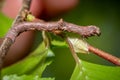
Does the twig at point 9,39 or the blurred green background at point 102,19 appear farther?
the blurred green background at point 102,19

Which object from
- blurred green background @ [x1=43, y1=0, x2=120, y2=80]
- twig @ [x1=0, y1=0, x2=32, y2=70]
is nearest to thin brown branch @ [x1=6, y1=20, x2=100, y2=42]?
twig @ [x1=0, y1=0, x2=32, y2=70]

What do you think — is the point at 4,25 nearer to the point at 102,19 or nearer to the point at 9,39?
the point at 9,39

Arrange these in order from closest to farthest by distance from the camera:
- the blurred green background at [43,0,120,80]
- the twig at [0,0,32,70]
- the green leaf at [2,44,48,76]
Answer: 1. the twig at [0,0,32,70]
2. the green leaf at [2,44,48,76]
3. the blurred green background at [43,0,120,80]

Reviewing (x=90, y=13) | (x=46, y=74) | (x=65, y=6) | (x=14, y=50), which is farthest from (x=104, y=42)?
(x=46, y=74)

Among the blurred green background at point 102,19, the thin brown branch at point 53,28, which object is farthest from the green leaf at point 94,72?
the blurred green background at point 102,19

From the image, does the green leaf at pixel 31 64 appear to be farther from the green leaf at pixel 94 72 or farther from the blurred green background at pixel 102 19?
the blurred green background at pixel 102 19

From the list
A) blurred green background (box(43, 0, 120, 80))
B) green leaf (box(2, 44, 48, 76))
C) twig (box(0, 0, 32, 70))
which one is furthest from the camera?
blurred green background (box(43, 0, 120, 80))

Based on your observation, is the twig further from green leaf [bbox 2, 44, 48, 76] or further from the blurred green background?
the blurred green background

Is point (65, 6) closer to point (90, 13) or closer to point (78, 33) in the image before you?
point (90, 13)

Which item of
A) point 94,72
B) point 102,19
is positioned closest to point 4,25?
point 94,72
